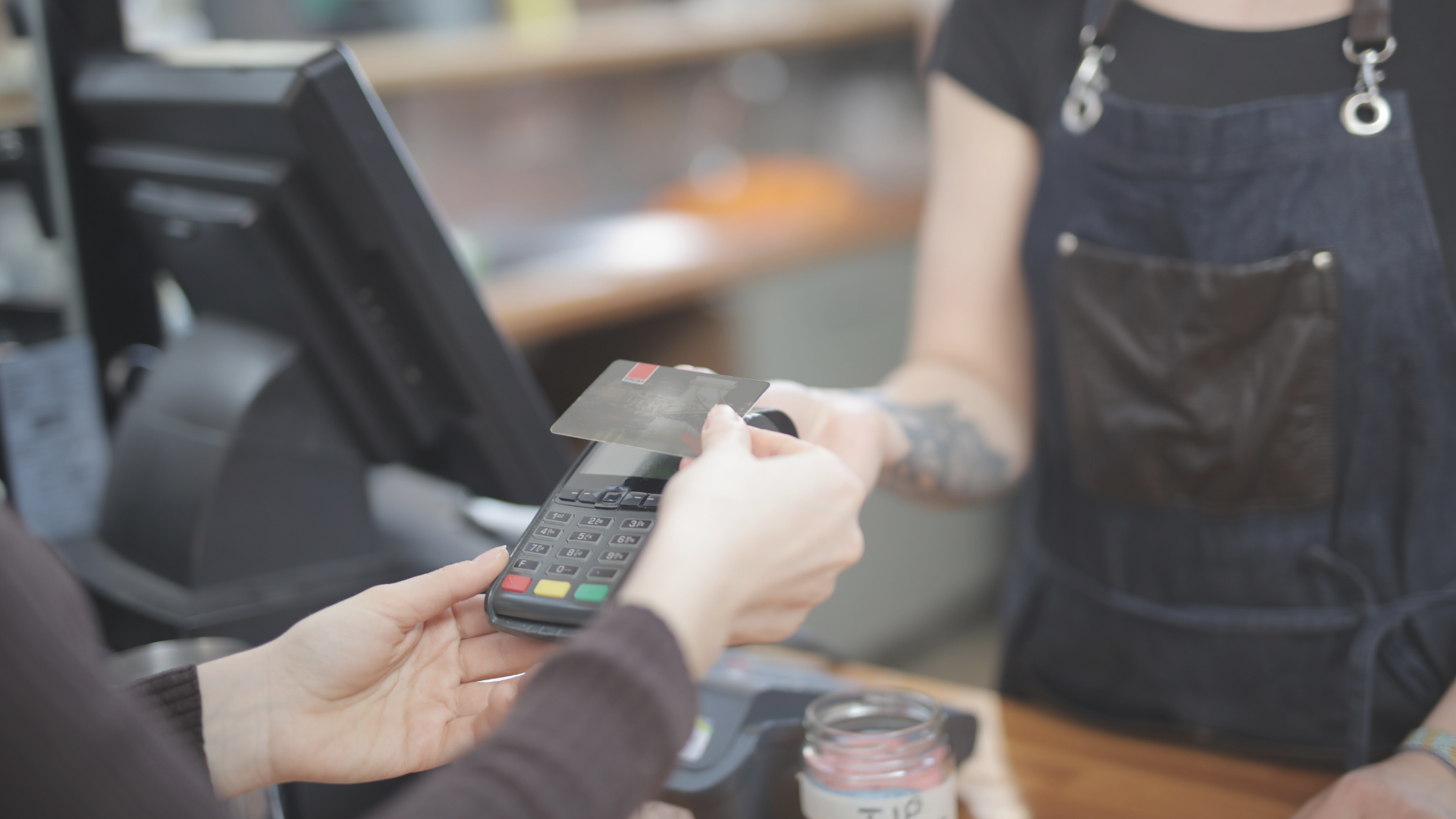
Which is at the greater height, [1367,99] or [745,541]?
[1367,99]

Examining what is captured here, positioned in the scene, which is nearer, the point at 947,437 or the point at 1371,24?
the point at 1371,24

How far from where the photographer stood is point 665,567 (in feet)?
1.60

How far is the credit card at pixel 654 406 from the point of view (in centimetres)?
59

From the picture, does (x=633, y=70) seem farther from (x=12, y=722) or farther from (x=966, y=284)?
(x=12, y=722)

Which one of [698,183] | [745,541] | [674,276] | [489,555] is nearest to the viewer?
[745,541]

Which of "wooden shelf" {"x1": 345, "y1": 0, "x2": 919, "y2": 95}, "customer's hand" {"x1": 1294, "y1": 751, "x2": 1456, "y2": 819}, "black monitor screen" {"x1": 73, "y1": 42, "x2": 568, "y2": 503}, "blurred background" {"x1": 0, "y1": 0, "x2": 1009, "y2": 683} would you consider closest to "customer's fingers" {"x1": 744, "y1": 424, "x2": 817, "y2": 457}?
"black monitor screen" {"x1": 73, "y1": 42, "x2": 568, "y2": 503}

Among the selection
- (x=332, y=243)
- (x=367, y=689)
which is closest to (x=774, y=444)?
(x=367, y=689)

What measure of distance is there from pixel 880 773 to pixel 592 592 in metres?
0.21

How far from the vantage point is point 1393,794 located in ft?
2.33

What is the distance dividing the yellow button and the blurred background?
128 centimetres

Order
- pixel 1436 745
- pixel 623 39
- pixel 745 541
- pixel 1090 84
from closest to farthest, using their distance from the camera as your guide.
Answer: pixel 745 541
pixel 1436 745
pixel 1090 84
pixel 623 39

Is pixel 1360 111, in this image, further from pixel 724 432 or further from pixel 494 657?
pixel 494 657

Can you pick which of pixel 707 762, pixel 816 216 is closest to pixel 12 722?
pixel 707 762

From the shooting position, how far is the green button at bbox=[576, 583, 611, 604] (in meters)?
0.55
